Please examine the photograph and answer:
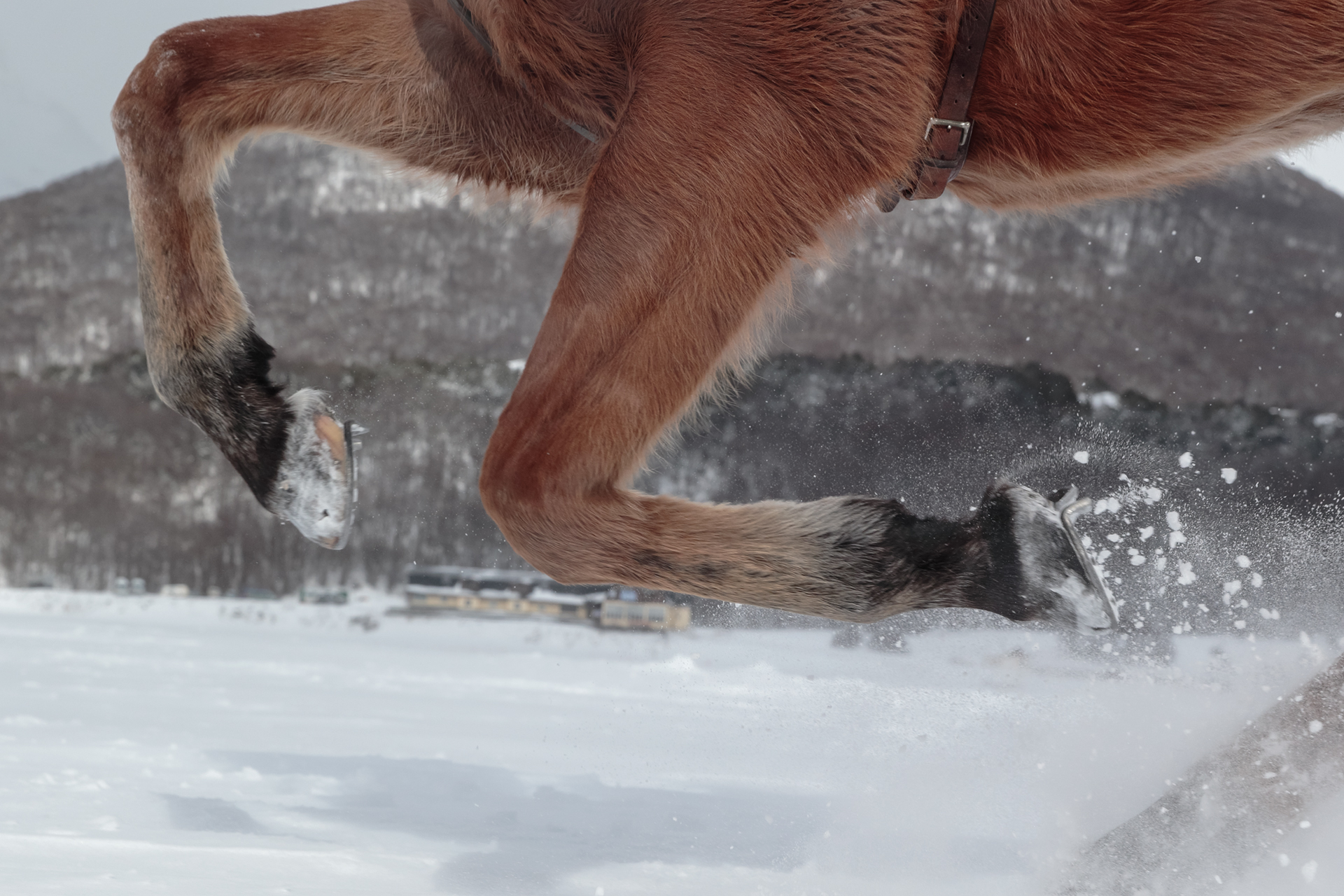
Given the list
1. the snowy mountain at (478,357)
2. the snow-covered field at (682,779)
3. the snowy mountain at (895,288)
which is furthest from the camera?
the snowy mountain at (895,288)

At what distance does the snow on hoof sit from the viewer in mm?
1203

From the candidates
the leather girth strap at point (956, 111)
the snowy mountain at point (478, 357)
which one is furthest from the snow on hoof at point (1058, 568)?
the snowy mountain at point (478, 357)

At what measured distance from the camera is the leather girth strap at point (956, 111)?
1125 millimetres

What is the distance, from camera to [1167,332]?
10422 mm

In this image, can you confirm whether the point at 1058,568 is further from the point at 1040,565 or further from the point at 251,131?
the point at 251,131

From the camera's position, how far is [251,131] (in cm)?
172

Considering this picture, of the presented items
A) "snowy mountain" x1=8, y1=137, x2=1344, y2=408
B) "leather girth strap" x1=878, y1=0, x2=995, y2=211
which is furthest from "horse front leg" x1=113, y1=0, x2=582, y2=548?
"snowy mountain" x1=8, y1=137, x2=1344, y2=408

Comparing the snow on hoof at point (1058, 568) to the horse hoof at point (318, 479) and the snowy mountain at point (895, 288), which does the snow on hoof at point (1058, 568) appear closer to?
the horse hoof at point (318, 479)

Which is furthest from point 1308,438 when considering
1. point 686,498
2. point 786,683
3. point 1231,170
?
point 686,498

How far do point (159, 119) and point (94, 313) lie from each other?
12.5 meters

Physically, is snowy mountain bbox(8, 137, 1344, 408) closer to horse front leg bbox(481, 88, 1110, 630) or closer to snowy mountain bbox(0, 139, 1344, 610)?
snowy mountain bbox(0, 139, 1344, 610)

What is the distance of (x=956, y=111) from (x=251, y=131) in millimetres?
1331

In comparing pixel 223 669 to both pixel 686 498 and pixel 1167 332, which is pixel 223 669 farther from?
pixel 1167 332

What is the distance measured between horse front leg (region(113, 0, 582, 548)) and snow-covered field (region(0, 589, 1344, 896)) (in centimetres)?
118
